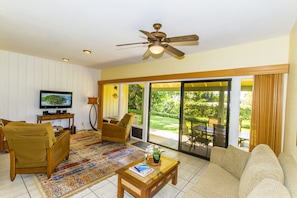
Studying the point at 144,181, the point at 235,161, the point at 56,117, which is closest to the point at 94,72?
the point at 56,117

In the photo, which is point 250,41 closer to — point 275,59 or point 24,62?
point 275,59

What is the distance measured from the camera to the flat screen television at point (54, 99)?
15.5 feet

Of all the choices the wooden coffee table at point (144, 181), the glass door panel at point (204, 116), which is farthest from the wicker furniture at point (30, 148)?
the glass door panel at point (204, 116)

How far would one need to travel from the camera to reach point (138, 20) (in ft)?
6.98

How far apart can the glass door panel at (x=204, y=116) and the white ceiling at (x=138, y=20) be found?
1028mm

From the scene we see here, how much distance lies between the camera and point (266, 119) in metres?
2.63

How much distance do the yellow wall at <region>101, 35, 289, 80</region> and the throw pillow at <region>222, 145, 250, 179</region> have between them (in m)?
1.79

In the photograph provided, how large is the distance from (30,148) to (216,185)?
2757 mm

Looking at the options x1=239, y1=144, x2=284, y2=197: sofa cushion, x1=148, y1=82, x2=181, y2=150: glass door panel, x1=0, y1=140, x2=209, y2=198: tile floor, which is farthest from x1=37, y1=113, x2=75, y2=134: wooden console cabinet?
x1=239, y1=144, x2=284, y2=197: sofa cushion

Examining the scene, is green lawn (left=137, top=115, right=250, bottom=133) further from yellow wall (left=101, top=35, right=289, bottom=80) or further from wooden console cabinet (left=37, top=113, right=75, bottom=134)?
wooden console cabinet (left=37, top=113, right=75, bottom=134)

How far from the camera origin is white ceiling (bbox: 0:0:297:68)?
5.83ft

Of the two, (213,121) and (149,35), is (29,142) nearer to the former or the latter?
(149,35)

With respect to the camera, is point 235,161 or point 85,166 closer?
point 235,161

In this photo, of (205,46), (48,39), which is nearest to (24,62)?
(48,39)
